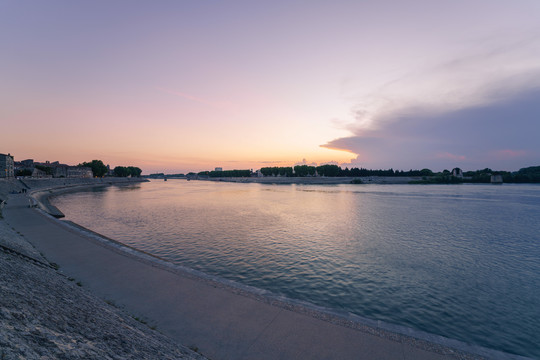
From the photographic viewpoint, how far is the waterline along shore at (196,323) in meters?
4.54

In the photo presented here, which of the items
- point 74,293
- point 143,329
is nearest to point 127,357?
point 143,329

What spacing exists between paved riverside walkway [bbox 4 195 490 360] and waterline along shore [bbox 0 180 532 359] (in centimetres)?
3

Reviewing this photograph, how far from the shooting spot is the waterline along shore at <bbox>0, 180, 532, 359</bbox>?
454 cm

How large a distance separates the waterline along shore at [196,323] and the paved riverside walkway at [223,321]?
0.08 feet

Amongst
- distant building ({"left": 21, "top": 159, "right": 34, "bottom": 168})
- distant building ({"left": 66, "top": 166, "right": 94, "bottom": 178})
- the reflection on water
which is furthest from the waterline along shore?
distant building ({"left": 66, "top": 166, "right": 94, "bottom": 178})

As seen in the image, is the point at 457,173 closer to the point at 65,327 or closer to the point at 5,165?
the point at 65,327

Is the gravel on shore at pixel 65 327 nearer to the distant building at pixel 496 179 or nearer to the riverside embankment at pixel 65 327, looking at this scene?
the riverside embankment at pixel 65 327

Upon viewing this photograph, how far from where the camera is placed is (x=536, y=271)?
14.3m

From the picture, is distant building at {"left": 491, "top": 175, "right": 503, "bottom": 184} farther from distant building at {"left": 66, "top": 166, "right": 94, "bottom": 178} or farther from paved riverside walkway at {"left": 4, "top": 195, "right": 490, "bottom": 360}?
distant building at {"left": 66, "top": 166, "right": 94, "bottom": 178}

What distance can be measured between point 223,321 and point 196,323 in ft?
2.43

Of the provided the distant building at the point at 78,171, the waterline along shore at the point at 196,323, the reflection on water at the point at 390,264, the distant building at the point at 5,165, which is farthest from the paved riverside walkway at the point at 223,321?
the distant building at the point at 78,171

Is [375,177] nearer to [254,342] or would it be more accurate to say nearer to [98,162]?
[254,342]

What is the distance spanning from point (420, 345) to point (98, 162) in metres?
210

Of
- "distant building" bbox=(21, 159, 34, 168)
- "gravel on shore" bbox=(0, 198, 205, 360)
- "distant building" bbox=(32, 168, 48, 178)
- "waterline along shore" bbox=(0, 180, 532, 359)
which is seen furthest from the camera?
"distant building" bbox=(21, 159, 34, 168)
